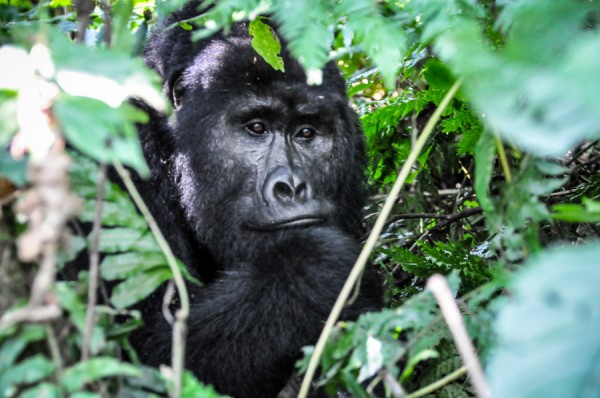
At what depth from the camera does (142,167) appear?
1229 mm

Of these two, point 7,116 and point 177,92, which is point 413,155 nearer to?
point 7,116

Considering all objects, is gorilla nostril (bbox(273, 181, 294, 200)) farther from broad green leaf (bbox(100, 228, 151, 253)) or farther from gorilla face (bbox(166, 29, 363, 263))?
broad green leaf (bbox(100, 228, 151, 253))

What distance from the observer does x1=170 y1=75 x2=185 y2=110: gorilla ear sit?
3.35 meters

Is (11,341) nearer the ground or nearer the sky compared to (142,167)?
Answer: nearer the ground

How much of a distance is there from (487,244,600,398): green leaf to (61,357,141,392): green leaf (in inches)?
25.8

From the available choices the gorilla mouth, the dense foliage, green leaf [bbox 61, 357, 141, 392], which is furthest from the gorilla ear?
green leaf [bbox 61, 357, 141, 392]

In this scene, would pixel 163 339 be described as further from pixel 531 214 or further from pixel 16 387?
pixel 531 214

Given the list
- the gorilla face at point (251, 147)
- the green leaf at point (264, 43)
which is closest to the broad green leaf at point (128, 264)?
the gorilla face at point (251, 147)

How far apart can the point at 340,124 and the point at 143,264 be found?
189cm

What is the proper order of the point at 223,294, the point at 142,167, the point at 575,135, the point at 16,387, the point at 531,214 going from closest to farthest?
the point at 575,135, the point at 142,167, the point at 16,387, the point at 531,214, the point at 223,294

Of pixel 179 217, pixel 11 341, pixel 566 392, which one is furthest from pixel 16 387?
pixel 179 217

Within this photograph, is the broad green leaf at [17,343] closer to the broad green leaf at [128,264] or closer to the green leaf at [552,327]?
the broad green leaf at [128,264]

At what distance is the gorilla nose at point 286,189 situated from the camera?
9.78 ft

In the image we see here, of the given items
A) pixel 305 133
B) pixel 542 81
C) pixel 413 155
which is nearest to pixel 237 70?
pixel 305 133
